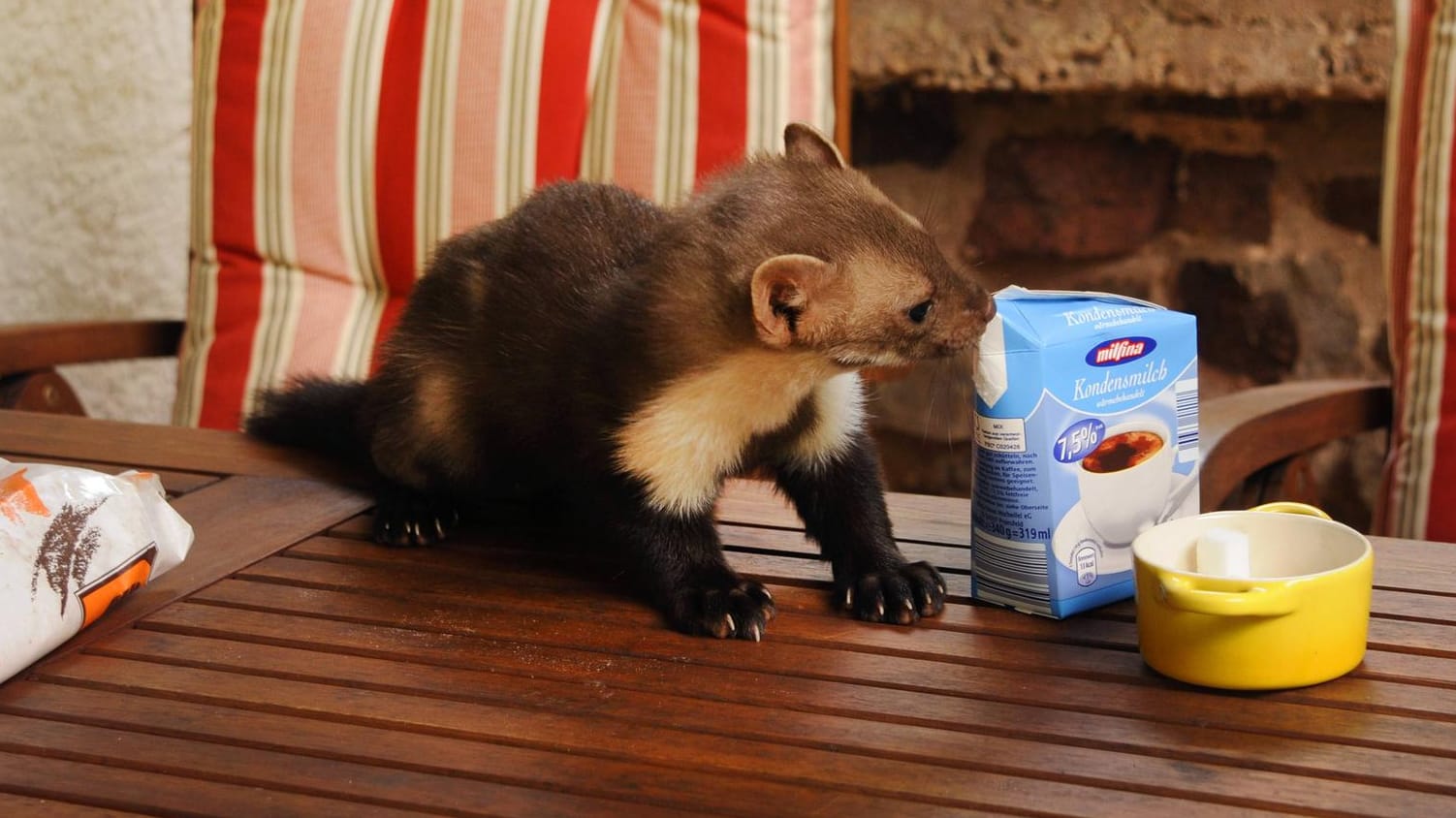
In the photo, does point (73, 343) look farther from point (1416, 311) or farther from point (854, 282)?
point (1416, 311)

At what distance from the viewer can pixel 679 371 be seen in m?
1.12

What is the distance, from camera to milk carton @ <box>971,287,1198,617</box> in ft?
3.41

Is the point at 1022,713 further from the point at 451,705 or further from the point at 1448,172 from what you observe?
the point at 1448,172

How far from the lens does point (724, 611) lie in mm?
1064

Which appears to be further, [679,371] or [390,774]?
[679,371]

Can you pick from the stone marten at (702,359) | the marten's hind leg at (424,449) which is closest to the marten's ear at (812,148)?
the stone marten at (702,359)

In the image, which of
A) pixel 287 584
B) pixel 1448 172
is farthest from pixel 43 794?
pixel 1448 172

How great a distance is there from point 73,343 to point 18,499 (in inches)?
43.3

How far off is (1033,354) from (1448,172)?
3.36 ft

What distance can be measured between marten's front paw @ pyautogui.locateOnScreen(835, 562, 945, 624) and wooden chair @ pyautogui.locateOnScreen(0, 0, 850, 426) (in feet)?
3.37

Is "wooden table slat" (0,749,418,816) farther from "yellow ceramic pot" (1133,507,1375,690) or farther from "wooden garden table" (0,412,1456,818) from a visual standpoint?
"yellow ceramic pot" (1133,507,1375,690)

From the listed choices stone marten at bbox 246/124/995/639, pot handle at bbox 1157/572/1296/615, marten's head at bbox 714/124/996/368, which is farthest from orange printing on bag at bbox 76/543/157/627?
pot handle at bbox 1157/572/1296/615

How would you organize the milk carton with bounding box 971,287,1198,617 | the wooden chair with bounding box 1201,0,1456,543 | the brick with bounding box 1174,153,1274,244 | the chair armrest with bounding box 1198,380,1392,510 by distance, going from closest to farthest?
1. the milk carton with bounding box 971,287,1198,617
2. the chair armrest with bounding box 1198,380,1392,510
3. the wooden chair with bounding box 1201,0,1456,543
4. the brick with bounding box 1174,153,1274,244

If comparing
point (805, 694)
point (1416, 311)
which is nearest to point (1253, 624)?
point (805, 694)
